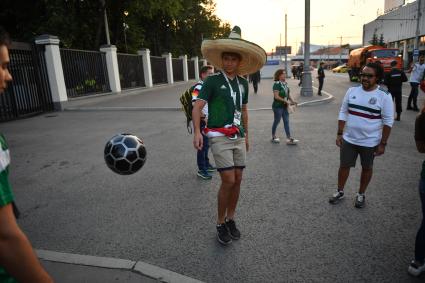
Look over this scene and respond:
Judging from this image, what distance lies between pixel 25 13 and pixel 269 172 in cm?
2486

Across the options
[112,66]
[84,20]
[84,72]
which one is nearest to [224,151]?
[84,72]

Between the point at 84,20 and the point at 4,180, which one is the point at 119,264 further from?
the point at 84,20

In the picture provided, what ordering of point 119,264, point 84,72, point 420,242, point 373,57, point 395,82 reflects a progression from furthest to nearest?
point 373,57 < point 84,72 < point 395,82 < point 119,264 < point 420,242

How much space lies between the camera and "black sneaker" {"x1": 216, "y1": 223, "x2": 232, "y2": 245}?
3.38m

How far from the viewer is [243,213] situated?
4.11m

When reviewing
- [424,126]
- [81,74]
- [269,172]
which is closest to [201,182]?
[269,172]

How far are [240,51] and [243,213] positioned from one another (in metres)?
1.96

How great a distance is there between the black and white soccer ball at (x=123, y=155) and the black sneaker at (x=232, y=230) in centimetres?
130

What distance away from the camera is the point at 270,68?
41406mm

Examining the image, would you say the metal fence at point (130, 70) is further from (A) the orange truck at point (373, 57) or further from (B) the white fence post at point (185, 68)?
(A) the orange truck at point (373, 57)

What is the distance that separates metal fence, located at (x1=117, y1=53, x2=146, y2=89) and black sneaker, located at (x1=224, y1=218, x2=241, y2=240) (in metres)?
20.2

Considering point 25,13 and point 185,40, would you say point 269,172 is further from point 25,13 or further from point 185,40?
point 185,40

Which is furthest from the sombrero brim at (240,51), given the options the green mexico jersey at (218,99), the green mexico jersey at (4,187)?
the green mexico jersey at (4,187)

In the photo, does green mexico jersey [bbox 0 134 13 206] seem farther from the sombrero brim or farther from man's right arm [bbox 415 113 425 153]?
man's right arm [bbox 415 113 425 153]
